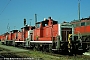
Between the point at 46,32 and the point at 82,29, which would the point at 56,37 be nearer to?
the point at 46,32

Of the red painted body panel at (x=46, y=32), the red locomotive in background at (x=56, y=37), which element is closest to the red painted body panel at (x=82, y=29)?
the red locomotive in background at (x=56, y=37)

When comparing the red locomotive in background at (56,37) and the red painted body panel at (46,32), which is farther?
the red painted body panel at (46,32)

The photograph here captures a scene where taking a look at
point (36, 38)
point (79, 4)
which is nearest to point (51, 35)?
point (36, 38)

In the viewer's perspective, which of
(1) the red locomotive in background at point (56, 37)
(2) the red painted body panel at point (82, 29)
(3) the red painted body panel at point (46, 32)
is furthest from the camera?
(2) the red painted body panel at point (82, 29)

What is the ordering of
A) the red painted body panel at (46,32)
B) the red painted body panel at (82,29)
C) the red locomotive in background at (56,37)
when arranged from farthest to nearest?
the red painted body panel at (82,29) < the red painted body panel at (46,32) < the red locomotive in background at (56,37)

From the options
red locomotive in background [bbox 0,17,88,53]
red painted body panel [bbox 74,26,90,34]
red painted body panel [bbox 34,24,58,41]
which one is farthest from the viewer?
red painted body panel [bbox 74,26,90,34]

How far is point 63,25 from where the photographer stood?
64.1 feet

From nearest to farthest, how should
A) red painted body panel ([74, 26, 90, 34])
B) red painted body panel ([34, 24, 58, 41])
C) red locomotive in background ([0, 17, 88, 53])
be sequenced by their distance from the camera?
1. red locomotive in background ([0, 17, 88, 53])
2. red painted body panel ([34, 24, 58, 41])
3. red painted body panel ([74, 26, 90, 34])

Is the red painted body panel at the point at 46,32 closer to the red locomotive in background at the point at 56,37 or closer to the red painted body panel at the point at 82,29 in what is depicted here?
the red locomotive in background at the point at 56,37

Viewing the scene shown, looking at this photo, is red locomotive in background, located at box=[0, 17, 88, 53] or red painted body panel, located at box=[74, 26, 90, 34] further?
red painted body panel, located at box=[74, 26, 90, 34]

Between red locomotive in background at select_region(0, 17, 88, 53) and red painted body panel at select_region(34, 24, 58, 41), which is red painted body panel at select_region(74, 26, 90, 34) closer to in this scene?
red locomotive in background at select_region(0, 17, 88, 53)

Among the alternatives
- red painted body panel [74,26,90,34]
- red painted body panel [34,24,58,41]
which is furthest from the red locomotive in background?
red painted body panel [74,26,90,34]

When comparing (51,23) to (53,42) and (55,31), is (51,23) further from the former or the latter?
(53,42)

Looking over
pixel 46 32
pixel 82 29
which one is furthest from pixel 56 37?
pixel 82 29
